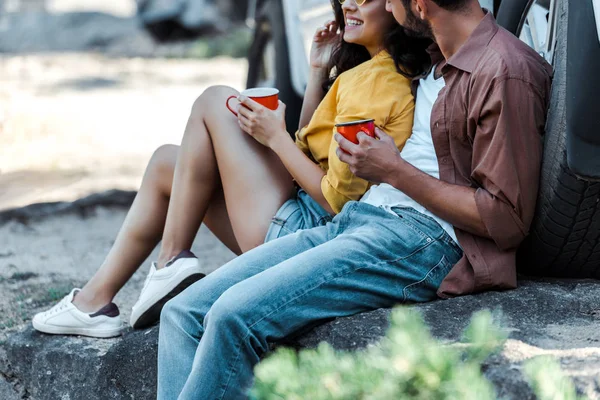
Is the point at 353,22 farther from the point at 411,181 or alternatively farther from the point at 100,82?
the point at 100,82

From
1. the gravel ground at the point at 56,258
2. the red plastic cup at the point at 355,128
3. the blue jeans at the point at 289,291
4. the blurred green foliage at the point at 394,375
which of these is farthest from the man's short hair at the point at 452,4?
the gravel ground at the point at 56,258

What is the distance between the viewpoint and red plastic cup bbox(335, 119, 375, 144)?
2.54m

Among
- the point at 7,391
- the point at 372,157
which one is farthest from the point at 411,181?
the point at 7,391

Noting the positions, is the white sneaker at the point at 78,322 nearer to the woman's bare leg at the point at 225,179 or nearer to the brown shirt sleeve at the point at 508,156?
the woman's bare leg at the point at 225,179

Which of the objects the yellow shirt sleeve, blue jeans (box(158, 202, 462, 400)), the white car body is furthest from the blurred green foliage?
the white car body

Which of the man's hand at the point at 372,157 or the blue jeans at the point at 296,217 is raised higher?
the man's hand at the point at 372,157

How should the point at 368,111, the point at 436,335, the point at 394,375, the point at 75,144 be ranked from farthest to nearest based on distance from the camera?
1. the point at 75,144
2. the point at 368,111
3. the point at 436,335
4. the point at 394,375

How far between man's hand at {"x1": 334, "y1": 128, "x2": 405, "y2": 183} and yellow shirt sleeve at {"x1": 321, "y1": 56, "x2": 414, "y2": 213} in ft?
0.53

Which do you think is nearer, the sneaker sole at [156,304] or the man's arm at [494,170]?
the man's arm at [494,170]

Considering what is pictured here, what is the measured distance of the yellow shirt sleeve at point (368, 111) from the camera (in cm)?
275

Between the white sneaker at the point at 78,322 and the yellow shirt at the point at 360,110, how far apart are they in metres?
0.93

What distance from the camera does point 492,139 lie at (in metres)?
2.38

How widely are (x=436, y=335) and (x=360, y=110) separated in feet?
Answer: 2.52

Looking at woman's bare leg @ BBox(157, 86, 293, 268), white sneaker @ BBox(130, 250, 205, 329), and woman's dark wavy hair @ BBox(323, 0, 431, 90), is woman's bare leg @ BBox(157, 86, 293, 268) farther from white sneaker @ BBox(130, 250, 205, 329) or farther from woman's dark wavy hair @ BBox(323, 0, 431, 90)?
woman's dark wavy hair @ BBox(323, 0, 431, 90)
